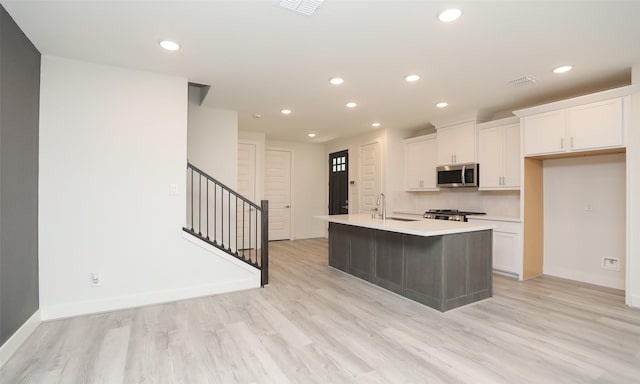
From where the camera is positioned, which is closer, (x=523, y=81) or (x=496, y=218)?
(x=523, y=81)

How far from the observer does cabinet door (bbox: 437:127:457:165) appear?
18.1 feet

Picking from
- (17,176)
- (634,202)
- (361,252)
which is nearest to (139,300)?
(17,176)

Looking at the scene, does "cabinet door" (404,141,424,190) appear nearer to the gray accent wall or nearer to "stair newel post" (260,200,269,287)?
"stair newel post" (260,200,269,287)

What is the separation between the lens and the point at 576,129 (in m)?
3.81

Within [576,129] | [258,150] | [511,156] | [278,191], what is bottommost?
[278,191]

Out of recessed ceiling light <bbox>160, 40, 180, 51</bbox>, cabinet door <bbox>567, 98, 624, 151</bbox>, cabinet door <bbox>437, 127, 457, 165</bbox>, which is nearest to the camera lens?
recessed ceiling light <bbox>160, 40, 180, 51</bbox>

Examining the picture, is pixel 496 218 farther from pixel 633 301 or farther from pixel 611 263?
pixel 633 301

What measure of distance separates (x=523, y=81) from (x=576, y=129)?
91 cm

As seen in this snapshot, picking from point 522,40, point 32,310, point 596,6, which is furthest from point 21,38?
point 596,6

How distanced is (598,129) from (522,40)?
181cm

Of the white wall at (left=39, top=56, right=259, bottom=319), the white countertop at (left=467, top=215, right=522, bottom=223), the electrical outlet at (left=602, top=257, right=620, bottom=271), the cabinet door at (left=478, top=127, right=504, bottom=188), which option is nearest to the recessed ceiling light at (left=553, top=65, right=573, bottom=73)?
the cabinet door at (left=478, top=127, right=504, bottom=188)

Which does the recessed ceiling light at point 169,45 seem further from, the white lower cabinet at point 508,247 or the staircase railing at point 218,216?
the white lower cabinet at point 508,247

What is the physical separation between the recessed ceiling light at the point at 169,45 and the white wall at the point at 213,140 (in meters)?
1.90

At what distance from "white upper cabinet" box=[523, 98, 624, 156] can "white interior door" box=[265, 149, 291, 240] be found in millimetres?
5185
